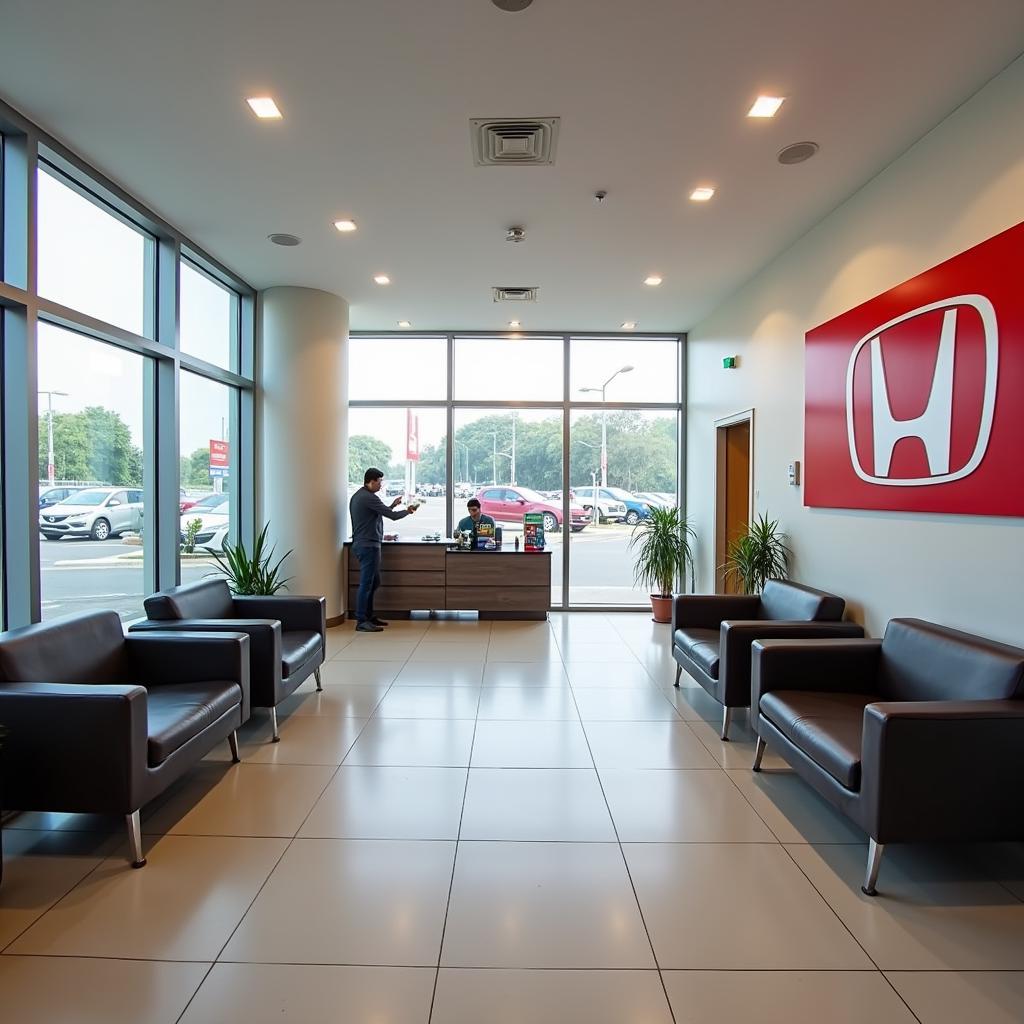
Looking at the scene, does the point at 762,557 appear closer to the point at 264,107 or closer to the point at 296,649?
→ the point at 296,649

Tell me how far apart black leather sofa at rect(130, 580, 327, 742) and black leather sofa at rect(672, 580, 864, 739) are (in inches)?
106

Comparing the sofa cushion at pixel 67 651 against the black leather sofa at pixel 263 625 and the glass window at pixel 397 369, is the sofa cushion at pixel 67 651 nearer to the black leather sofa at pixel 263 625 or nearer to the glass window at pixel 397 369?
the black leather sofa at pixel 263 625

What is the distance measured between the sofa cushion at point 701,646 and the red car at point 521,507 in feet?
10.8

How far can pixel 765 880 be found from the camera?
2.46 meters

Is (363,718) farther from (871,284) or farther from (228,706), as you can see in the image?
(871,284)

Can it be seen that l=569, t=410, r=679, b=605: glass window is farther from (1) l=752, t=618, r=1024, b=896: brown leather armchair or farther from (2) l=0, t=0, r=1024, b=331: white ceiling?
(1) l=752, t=618, r=1024, b=896: brown leather armchair

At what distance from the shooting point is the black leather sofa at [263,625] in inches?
152

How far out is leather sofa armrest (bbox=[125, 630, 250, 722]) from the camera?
3.51 m

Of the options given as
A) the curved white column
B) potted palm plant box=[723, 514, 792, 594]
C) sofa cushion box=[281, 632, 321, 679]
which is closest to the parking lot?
the curved white column

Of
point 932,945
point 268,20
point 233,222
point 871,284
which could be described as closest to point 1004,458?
point 871,284

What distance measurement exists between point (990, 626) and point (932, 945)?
1.54m

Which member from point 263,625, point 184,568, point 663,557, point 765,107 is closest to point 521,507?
point 663,557

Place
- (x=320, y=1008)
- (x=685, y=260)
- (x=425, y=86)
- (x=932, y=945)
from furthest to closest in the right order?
(x=685, y=260)
(x=425, y=86)
(x=932, y=945)
(x=320, y=1008)

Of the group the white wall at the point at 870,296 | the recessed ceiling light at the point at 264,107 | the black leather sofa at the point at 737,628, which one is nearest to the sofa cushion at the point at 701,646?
the black leather sofa at the point at 737,628
